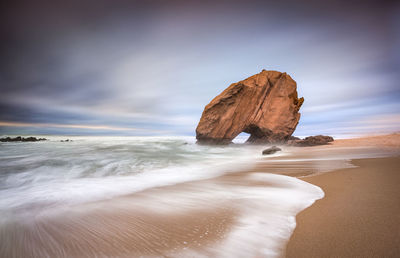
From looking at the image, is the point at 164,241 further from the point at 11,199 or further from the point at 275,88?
the point at 275,88

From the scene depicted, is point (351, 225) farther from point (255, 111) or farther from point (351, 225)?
point (255, 111)

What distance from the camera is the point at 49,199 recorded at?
268cm

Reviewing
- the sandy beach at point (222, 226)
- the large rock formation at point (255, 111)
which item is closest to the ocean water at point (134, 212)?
the sandy beach at point (222, 226)

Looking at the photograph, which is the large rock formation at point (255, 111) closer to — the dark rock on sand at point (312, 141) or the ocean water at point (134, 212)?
the dark rock on sand at point (312, 141)

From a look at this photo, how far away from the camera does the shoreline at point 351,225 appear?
1207mm

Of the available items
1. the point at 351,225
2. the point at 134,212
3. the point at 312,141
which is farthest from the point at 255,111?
the point at 134,212

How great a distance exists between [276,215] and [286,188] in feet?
3.61

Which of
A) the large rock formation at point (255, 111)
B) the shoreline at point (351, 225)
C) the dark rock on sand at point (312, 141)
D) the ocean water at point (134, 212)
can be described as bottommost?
the ocean water at point (134, 212)

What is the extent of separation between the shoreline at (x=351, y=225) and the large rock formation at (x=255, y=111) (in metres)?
12.6

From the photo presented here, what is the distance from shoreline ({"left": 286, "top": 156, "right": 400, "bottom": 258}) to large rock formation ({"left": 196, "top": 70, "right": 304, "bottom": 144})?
12.6m

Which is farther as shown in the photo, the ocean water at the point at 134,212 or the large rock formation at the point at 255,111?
the large rock formation at the point at 255,111

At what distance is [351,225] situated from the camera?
1.52 m

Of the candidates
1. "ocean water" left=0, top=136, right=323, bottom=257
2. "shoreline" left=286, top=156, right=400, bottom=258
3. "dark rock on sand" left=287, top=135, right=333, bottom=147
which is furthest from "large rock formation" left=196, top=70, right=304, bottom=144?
"shoreline" left=286, top=156, right=400, bottom=258

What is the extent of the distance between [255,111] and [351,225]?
15053mm
